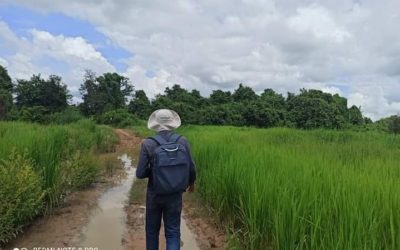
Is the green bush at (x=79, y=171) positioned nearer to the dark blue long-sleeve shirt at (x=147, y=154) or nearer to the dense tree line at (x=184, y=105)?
the dark blue long-sleeve shirt at (x=147, y=154)

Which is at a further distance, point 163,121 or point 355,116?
point 355,116

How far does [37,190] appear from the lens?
5562mm

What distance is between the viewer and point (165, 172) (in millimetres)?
4078

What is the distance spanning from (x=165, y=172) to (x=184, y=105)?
3564cm

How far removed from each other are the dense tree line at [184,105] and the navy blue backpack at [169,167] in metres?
31.5

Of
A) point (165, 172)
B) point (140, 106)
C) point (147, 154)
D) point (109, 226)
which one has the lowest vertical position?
point (109, 226)

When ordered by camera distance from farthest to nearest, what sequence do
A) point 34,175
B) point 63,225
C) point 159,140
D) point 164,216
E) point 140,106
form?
point 140,106 → point 63,225 → point 34,175 → point 164,216 → point 159,140

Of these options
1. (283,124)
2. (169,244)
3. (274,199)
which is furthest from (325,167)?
(283,124)

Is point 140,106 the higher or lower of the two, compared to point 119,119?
higher

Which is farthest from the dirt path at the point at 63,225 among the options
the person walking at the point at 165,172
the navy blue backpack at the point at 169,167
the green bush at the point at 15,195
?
the navy blue backpack at the point at 169,167

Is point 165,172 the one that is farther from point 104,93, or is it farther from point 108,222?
point 104,93

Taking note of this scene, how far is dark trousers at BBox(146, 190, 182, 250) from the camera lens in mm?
4336

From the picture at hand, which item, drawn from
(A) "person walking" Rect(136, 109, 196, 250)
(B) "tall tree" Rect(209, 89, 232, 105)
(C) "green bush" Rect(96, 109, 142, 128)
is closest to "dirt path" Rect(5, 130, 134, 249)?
(A) "person walking" Rect(136, 109, 196, 250)

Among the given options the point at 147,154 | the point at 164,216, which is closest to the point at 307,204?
the point at 164,216
